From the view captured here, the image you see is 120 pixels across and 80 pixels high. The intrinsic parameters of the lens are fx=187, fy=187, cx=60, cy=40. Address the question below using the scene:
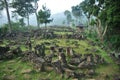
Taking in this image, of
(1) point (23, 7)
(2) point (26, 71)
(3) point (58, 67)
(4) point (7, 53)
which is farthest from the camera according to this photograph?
(1) point (23, 7)

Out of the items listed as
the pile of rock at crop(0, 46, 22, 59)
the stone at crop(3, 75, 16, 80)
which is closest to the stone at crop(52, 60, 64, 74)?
the stone at crop(3, 75, 16, 80)

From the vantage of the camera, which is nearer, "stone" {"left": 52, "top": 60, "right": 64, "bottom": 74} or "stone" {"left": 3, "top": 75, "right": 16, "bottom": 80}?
"stone" {"left": 3, "top": 75, "right": 16, "bottom": 80}

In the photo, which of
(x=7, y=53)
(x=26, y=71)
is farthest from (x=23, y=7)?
(x=26, y=71)

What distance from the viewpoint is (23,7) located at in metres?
55.2

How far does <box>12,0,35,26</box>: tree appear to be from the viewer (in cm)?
5209

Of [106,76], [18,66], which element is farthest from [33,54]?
[106,76]

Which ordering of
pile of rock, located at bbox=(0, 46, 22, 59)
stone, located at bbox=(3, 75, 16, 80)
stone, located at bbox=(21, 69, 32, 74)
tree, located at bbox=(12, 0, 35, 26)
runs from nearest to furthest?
1. stone, located at bbox=(3, 75, 16, 80)
2. stone, located at bbox=(21, 69, 32, 74)
3. pile of rock, located at bbox=(0, 46, 22, 59)
4. tree, located at bbox=(12, 0, 35, 26)

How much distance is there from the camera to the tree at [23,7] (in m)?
52.1

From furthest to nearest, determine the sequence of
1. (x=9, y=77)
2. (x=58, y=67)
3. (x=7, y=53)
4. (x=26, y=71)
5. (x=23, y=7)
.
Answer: (x=23, y=7)
(x=7, y=53)
(x=26, y=71)
(x=58, y=67)
(x=9, y=77)

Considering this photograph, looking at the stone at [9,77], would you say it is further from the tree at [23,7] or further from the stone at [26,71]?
the tree at [23,7]

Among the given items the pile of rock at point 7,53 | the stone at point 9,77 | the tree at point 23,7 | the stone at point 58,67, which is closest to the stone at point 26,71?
the stone at point 9,77

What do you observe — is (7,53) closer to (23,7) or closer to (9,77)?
(9,77)

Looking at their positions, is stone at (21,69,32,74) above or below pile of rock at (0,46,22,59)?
below

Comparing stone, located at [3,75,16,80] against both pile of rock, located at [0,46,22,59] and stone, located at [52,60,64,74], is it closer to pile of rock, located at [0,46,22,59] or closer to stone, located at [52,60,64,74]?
stone, located at [52,60,64,74]
